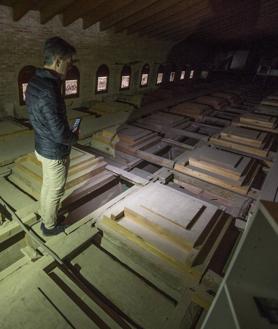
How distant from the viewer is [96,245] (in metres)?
3.60

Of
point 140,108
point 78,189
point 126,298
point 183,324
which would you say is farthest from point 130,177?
point 140,108

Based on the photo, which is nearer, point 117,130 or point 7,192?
point 7,192

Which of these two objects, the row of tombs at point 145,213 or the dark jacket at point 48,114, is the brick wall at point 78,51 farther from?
the dark jacket at point 48,114

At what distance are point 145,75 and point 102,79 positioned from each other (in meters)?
4.03

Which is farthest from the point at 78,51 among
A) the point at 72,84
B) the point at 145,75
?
the point at 145,75

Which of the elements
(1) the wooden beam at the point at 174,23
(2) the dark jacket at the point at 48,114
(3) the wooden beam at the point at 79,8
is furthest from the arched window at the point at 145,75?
(2) the dark jacket at the point at 48,114

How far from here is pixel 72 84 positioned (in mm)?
10531

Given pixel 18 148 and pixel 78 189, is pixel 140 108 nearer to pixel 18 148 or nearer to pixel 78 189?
pixel 18 148

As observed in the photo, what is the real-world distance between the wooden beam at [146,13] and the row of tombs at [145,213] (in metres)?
5.71

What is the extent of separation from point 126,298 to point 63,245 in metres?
1.08

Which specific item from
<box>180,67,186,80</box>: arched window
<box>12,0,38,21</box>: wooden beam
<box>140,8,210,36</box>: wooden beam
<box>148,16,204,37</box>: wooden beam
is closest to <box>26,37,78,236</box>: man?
<box>12,0,38,21</box>: wooden beam

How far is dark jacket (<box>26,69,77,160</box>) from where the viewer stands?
2.81 meters

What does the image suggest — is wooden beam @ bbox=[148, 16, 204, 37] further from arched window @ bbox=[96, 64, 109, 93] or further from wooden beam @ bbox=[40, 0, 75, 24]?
wooden beam @ bbox=[40, 0, 75, 24]

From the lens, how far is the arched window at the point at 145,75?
14.8 meters
